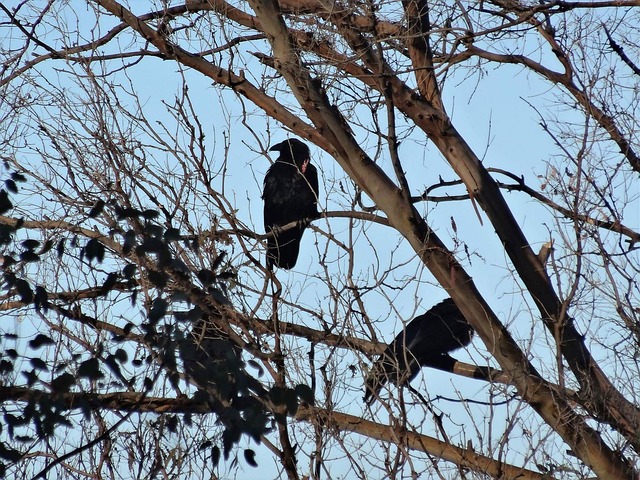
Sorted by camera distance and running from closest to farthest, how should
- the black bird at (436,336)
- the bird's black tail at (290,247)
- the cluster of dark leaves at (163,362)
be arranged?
the cluster of dark leaves at (163,362)
the black bird at (436,336)
the bird's black tail at (290,247)

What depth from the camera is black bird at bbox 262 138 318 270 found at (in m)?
8.24

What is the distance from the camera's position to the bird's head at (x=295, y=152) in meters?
8.32

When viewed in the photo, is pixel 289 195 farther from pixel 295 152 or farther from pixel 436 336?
pixel 436 336

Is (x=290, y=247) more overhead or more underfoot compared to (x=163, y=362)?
more overhead

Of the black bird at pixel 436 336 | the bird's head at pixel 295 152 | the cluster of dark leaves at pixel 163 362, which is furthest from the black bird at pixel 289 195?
the cluster of dark leaves at pixel 163 362

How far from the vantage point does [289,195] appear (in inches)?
327

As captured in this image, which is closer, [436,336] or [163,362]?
[163,362]

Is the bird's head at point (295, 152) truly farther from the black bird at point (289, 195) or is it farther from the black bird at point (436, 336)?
the black bird at point (436, 336)

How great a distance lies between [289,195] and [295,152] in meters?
0.45

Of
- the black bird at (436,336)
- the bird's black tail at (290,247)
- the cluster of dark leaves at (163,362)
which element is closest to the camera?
the cluster of dark leaves at (163,362)

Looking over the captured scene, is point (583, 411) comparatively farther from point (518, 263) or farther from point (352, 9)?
point (352, 9)

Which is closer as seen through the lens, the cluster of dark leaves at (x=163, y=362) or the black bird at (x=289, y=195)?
the cluster of dark leaves at (x=163, y=362)

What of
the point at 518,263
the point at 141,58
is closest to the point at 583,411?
the point at 518,263

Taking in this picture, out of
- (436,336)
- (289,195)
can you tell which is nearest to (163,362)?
(436,336)
